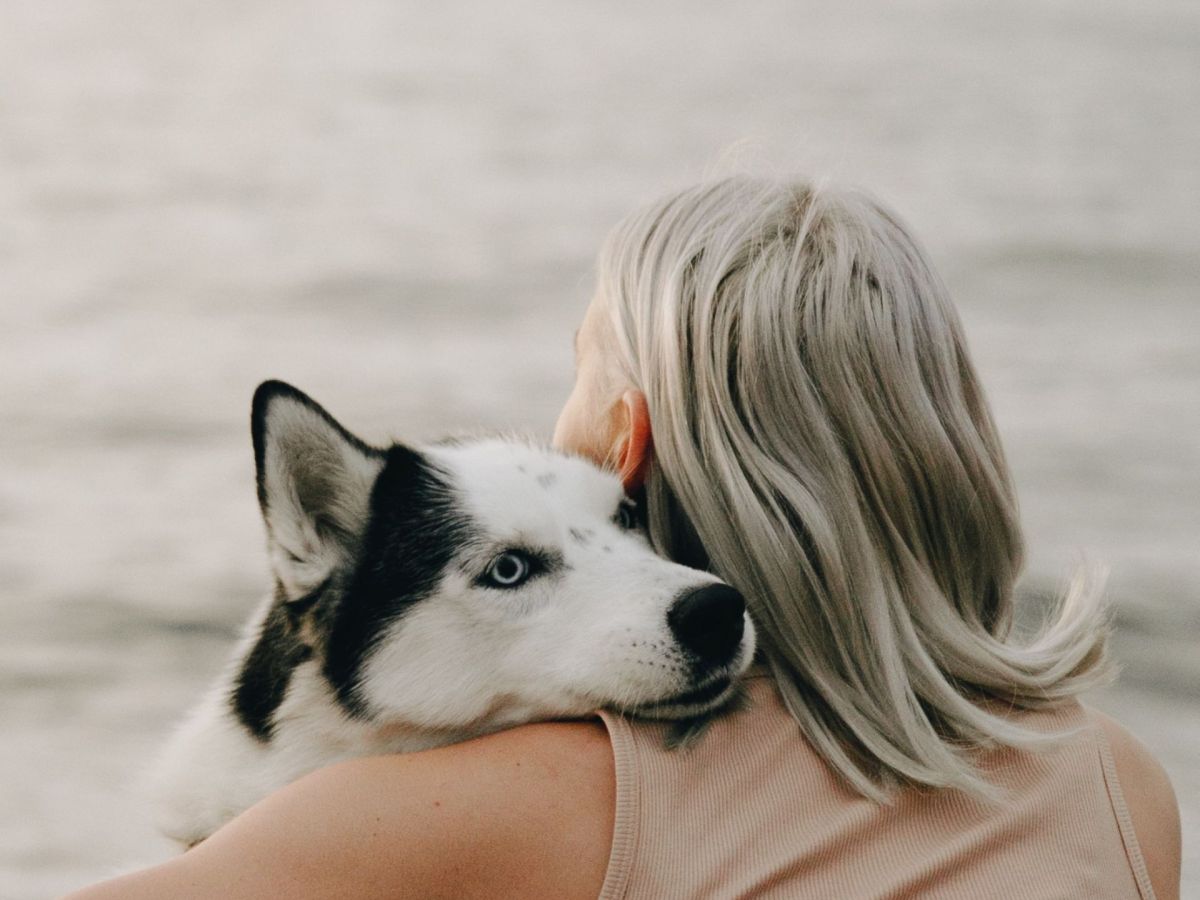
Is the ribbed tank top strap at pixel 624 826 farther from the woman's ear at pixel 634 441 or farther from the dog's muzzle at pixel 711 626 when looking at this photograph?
the woman's ear at pixel 634 441

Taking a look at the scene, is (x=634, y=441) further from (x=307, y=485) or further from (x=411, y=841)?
(x=411, y=841)

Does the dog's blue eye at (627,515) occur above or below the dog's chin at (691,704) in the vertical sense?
above

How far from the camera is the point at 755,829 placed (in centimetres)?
142

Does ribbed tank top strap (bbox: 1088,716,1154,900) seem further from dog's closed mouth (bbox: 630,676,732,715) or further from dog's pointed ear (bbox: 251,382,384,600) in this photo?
dog's pointed ear (bbox: 251,382,384,600)

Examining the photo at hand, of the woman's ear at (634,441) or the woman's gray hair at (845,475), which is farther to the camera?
the woman's ear at (634,441)

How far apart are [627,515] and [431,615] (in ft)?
1.02

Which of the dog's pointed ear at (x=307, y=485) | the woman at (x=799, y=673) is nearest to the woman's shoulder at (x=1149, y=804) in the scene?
the woman at (x=799, y=673)

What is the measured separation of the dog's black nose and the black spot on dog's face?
32cm

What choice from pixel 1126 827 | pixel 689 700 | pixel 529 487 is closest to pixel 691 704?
pixel 689 700

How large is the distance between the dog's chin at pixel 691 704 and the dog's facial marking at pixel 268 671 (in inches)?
18.5

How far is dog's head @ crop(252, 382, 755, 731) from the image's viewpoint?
1581 mm

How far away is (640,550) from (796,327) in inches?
13.2

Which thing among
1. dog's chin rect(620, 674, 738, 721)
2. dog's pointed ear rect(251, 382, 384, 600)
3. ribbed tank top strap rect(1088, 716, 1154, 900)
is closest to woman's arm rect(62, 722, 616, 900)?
dog's chin rect(620, 674, 738, 721)

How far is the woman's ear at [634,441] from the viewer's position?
1795 mm
